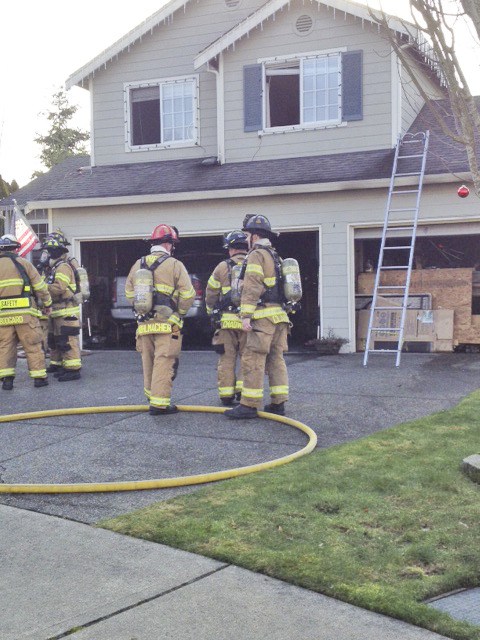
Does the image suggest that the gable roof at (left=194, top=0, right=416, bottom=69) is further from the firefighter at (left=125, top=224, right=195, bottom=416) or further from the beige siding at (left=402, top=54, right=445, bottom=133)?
the firefighter at (left=125, top=224, right=195, bottom=416)

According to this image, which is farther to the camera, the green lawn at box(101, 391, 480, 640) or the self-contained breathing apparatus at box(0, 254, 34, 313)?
the self-contained breathing apparatus at box(0, 254, 34, 313)

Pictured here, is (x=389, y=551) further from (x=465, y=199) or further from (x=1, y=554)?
(x=465, y=199)

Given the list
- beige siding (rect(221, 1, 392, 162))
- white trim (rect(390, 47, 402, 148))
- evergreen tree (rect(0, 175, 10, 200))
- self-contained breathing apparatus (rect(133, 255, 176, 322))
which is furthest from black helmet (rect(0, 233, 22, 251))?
evergreen tree (rect(0, 175, 10, 200))

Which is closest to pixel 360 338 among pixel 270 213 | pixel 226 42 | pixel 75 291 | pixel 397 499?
pixel 270 213

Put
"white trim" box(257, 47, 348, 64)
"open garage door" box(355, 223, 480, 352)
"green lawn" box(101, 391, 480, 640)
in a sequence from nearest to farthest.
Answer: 1. "green lawn" box(101, 391, 480, 640)
2. "open garage door" box(355, 223, 480, 352)
3. "white trim" box(257, 47, 348, 64)

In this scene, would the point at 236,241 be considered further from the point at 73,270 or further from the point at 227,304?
the point at 73,270

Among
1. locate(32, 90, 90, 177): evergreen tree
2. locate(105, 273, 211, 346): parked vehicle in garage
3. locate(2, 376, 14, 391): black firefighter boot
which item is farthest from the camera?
locate(32, 90, 90, 177): evergreen tree

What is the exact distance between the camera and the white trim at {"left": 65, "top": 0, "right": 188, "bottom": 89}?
1596 cm

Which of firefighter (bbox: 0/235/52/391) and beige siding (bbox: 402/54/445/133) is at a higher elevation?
beige siding (bbox: 402/54/445/133)

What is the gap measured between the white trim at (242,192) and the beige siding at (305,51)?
149cm

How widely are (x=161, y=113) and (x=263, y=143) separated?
2.58 metres

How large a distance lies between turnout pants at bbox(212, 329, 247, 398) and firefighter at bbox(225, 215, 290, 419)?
0.68m

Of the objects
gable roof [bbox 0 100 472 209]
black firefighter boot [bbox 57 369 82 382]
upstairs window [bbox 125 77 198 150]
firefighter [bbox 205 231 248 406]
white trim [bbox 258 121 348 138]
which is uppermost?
upstairs window [bbox 125 77 198 150]

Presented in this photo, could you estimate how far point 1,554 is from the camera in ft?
14.4
